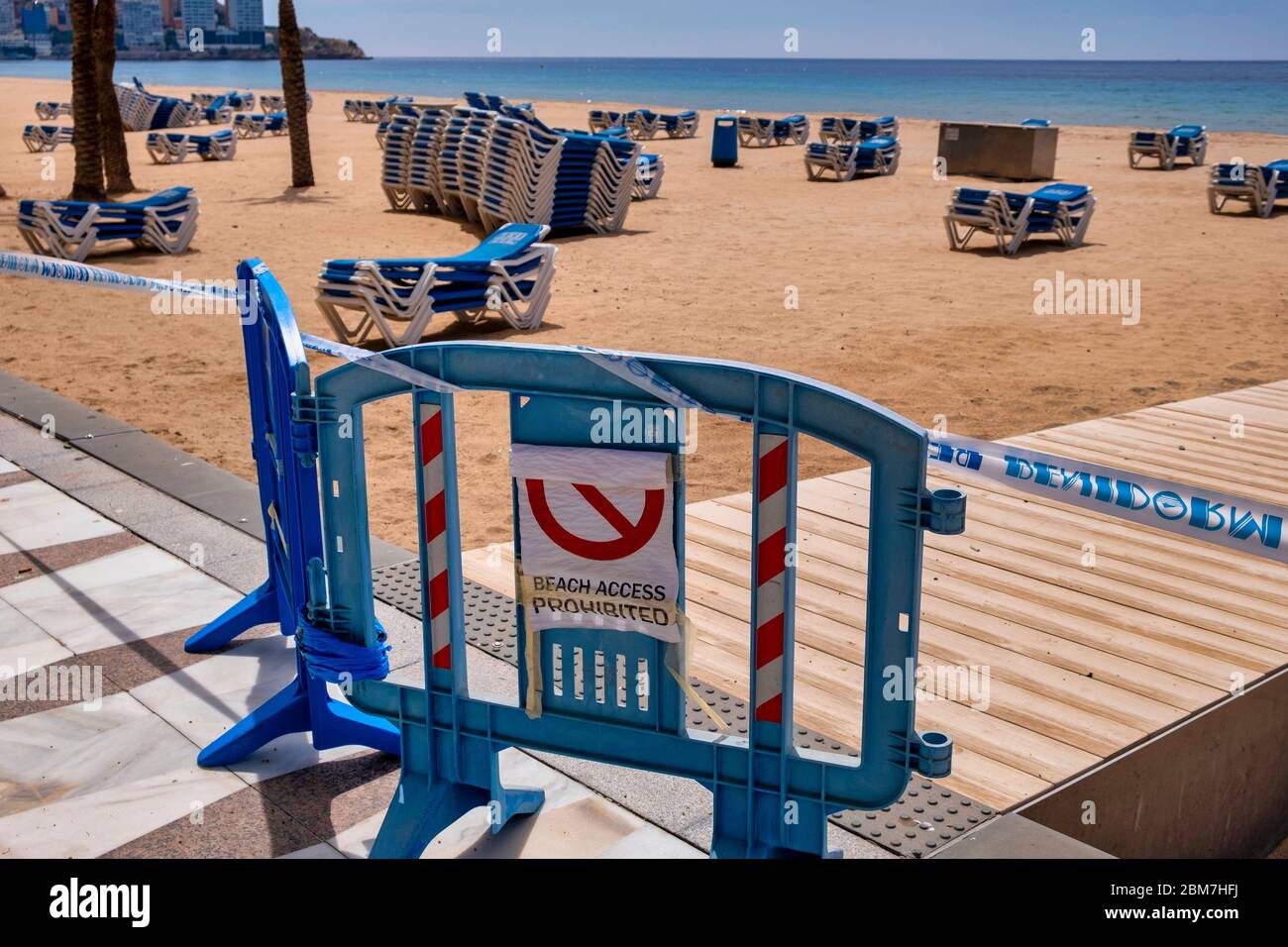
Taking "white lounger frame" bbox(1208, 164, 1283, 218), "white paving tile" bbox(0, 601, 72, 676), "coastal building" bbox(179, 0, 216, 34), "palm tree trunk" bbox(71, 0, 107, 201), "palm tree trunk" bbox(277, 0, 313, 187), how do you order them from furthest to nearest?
"coastal building" bbox(179, 0, 216, 34)
"palm tree trunk" bbox(277, 0, 313, 187)
"white lounger frame" bbox(1208, 164, 1283, 218)
"palm tree trunk" bbox(71, 0, 107, 201)
"white paving tile" bbox(0, 601, 72, 676)

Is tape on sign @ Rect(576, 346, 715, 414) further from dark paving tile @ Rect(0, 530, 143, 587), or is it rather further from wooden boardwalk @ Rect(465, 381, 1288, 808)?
dark paving tile @ Rect(0, 530, 143, 587)

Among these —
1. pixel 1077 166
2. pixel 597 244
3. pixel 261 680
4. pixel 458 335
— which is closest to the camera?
pixel 261 680

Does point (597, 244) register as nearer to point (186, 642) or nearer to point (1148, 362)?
point (1148, 362)

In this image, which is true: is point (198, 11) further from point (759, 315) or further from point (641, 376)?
point (641, 376)

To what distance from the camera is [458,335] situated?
11070 mm

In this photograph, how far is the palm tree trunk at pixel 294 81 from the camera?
824 inches

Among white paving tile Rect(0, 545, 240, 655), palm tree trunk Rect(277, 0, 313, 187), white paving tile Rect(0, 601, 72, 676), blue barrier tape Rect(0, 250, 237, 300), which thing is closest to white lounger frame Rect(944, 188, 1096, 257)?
palm tree trunk Rect(277, 0, 313, 187)

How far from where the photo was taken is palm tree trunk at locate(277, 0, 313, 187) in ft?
68.6

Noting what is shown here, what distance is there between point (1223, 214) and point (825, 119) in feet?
48.2

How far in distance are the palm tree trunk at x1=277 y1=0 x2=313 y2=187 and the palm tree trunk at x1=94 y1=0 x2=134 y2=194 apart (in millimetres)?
2657

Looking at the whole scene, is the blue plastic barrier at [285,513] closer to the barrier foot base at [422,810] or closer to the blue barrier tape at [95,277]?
the barrier foot base at [422,810]

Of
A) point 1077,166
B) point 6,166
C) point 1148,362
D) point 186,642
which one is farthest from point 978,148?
point 186,642

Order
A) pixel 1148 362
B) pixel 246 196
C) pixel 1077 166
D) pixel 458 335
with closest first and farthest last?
pixel 1148 362 → pixel 458 335 → pixel 246 196 → pixel 1077 166

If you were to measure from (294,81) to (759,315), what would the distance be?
41.5 feet
